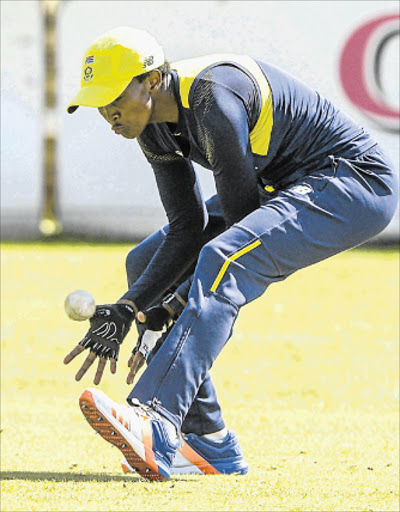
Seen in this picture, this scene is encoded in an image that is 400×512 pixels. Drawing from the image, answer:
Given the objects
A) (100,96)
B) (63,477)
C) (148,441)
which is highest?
(100,96)

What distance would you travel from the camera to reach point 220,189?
4270 mm

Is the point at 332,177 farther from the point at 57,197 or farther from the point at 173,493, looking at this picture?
the point at 57,197

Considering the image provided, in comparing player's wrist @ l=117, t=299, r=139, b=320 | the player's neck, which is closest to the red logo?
player's wrist @ l=117, t=299, r=139, b=320

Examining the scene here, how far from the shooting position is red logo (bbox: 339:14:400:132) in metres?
15.5

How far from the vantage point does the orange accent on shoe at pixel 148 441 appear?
404 centimetres

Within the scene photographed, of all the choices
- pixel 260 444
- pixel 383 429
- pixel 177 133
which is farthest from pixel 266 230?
pixel 383 429

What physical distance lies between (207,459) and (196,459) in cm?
5

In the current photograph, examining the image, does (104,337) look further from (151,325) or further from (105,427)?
(105,427)

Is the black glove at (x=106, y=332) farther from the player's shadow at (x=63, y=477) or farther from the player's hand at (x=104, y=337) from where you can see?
the player's shadow at (x=63, y=477)

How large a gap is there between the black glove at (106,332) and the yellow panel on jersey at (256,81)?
91cm

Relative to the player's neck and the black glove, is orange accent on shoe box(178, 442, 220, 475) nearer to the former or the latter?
the black glove

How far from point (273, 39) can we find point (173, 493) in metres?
12.0

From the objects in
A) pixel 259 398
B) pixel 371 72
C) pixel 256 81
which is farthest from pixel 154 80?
pixel 371 72

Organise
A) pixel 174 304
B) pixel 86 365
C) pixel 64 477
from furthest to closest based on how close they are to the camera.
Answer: pixel 64 477 < pixel 174 304 < pixel 86 365
